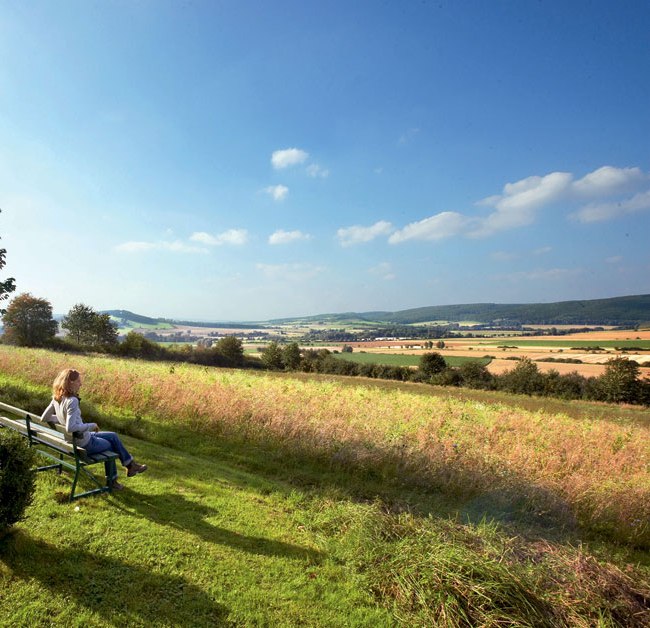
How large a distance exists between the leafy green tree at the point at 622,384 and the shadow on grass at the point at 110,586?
49393mm

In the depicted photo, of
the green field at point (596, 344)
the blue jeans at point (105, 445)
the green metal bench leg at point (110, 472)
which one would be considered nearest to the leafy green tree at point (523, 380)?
the green field at point (596, 344)

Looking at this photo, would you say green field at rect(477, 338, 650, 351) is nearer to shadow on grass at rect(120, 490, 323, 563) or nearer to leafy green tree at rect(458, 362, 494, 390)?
leafy green tree at rect(458, 362, 494, 390)

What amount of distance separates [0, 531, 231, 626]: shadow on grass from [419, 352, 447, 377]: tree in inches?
1968

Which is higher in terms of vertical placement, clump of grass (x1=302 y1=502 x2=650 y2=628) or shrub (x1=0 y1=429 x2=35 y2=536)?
shrub (x1=0 y1=429 x2=35 y2=536)

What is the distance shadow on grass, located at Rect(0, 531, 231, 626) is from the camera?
10.7 feet

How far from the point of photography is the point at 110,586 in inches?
140

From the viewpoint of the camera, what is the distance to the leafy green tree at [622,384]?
1531 inches

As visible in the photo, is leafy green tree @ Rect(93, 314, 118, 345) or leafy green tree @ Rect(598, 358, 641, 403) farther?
leafy green tree @ Rect(93, 314, 118, 345)

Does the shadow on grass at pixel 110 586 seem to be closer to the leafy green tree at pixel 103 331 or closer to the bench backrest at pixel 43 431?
the bench backrest at pixel 43 431

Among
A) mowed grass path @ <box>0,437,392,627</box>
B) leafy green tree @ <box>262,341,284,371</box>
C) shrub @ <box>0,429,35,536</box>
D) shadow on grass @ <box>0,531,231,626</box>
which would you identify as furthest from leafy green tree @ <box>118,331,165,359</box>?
shadow on grass @ <box>0,531,231,626</box>

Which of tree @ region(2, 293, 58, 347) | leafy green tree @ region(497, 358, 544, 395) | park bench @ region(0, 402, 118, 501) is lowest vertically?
leafy green tree @ region(497, 358, 544, 395)

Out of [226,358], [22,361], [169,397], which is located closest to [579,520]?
[169,397]

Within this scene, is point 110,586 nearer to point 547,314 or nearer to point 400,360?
point 400,360

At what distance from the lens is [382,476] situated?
752 centimetres
